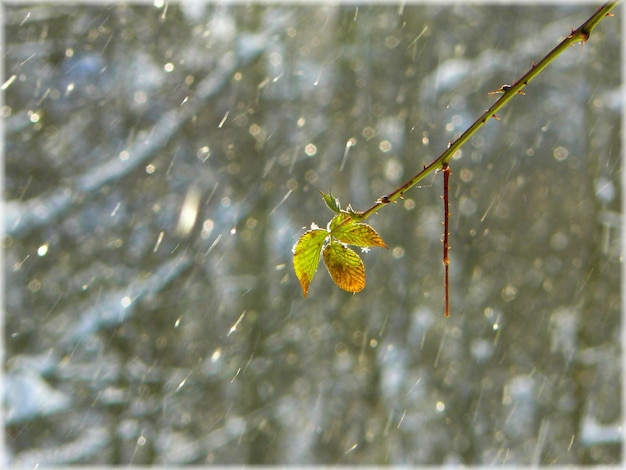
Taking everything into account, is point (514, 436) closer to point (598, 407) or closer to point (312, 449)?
point (598, 407)

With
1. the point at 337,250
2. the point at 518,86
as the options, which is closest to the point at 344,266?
the point at 337,250

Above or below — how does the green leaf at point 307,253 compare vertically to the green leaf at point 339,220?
below

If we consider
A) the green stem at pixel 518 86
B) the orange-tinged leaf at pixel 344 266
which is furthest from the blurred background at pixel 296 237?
the green stem at pixel 518 86

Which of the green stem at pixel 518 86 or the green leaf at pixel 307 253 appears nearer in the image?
the green stem at pixel 518 86

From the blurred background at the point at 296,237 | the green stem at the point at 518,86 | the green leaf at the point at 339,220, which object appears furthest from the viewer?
the blurred background at the point at 296,237

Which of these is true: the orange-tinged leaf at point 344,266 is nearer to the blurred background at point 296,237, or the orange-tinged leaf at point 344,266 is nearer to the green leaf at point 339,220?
the green leaf at point 339,220

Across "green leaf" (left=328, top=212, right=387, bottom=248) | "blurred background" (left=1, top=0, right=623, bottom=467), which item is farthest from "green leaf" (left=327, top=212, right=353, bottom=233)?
"blurred background" (left=1, top=0, right=623, bottom=467)
